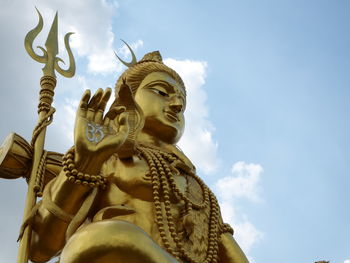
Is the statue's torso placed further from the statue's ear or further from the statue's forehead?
the statue's forehead

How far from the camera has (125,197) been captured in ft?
13.6

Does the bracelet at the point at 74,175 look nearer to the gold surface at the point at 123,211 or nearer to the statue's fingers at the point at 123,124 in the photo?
the gold surface at the point at 123,211

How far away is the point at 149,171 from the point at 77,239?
98 centimetres

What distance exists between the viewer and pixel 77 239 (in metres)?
3.39

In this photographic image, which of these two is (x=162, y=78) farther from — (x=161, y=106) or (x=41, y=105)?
(x=41, y=105)

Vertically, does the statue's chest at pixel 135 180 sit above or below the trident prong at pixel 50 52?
below

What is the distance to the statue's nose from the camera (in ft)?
15.8

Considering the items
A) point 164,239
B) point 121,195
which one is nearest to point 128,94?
point 121,195

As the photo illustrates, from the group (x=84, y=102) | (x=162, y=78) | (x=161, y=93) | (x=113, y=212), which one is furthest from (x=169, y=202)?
(x=162, y=78)

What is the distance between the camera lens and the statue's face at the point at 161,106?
4770mm

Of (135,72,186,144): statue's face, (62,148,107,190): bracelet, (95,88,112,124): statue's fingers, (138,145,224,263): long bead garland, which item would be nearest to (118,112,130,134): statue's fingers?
(95,88,112,124): statue's fingers

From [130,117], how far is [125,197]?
0.56 metres

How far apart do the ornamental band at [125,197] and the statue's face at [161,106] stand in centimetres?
2

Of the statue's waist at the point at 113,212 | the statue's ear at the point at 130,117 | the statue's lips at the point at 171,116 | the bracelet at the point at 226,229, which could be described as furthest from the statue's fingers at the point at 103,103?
the bracelet at the point at 226,229
